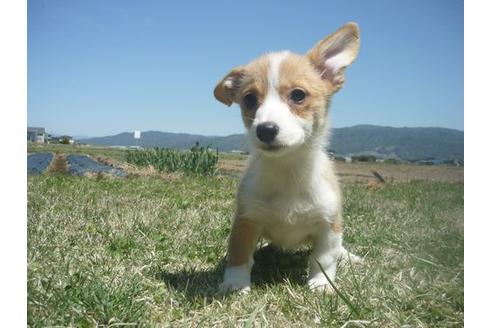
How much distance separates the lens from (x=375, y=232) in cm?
251

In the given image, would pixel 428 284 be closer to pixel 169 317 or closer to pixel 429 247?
pixel 429 247

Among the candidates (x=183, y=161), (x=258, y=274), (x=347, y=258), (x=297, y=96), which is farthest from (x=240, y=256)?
(x=183, y=161)

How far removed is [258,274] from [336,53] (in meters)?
1.05

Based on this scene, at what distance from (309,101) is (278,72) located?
17cm

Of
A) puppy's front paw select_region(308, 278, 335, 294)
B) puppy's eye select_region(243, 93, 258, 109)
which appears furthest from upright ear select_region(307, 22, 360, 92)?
puppy's front paw select_region(308, 278, 335, 294)

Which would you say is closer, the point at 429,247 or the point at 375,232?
the point at 429,247

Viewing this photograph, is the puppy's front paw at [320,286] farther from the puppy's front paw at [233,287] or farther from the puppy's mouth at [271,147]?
the puppy's mouth at [271,147]

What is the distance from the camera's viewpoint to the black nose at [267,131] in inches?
67.3

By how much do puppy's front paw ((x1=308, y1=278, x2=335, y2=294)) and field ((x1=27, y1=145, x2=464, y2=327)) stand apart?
5 centimetres

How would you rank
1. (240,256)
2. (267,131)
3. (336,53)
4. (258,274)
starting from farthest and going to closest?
(258,274)
(240,256)
(336,53)
(267,131)

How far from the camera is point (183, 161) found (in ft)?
24.2
